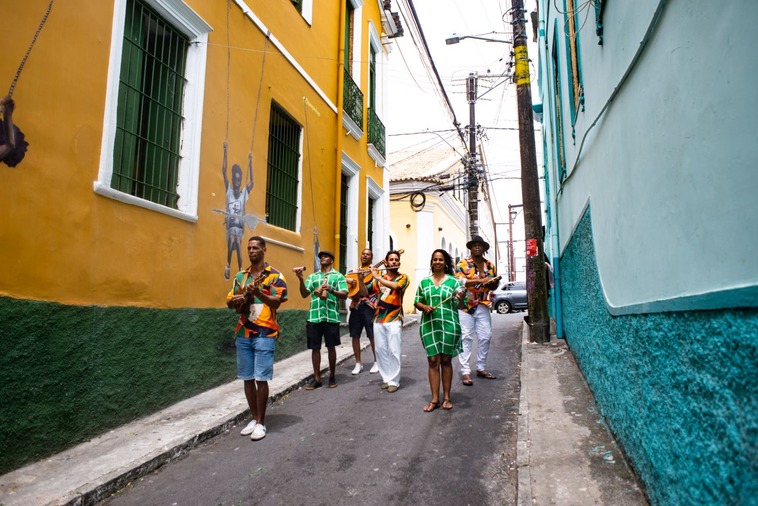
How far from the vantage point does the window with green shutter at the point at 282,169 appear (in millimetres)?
7609

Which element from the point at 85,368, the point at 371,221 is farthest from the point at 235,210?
the point at 371,221

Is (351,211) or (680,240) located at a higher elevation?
(351,211)

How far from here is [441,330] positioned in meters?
4.85

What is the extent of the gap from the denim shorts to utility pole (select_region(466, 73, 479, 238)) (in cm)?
1422

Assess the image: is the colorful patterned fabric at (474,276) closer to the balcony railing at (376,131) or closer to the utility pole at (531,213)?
the utility pole at (531,213)

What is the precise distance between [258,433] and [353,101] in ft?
26.8

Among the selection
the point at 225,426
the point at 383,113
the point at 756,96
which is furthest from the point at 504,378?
the point at 383,113

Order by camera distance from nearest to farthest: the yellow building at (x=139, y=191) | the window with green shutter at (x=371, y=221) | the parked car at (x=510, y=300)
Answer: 1. the yellow building at (x=139, y=191)
2. the window with green shutter at (x=371, y=221)
3. the parked car at (x=510, y=300)

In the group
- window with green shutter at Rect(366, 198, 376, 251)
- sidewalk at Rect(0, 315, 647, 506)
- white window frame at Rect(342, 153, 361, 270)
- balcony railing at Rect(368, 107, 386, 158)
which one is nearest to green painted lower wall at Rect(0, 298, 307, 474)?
sidewalk at Rect(0, 315, 647, 506)

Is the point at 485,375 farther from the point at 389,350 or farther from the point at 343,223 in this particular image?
the point at 343,223

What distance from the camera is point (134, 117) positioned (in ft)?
16.2

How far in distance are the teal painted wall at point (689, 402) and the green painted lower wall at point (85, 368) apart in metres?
4.10

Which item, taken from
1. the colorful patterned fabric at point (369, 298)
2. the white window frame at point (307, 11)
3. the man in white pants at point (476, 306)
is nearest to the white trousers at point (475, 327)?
the man in white pants at point (476, 306)

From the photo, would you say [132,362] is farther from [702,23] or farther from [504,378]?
[702,23]
